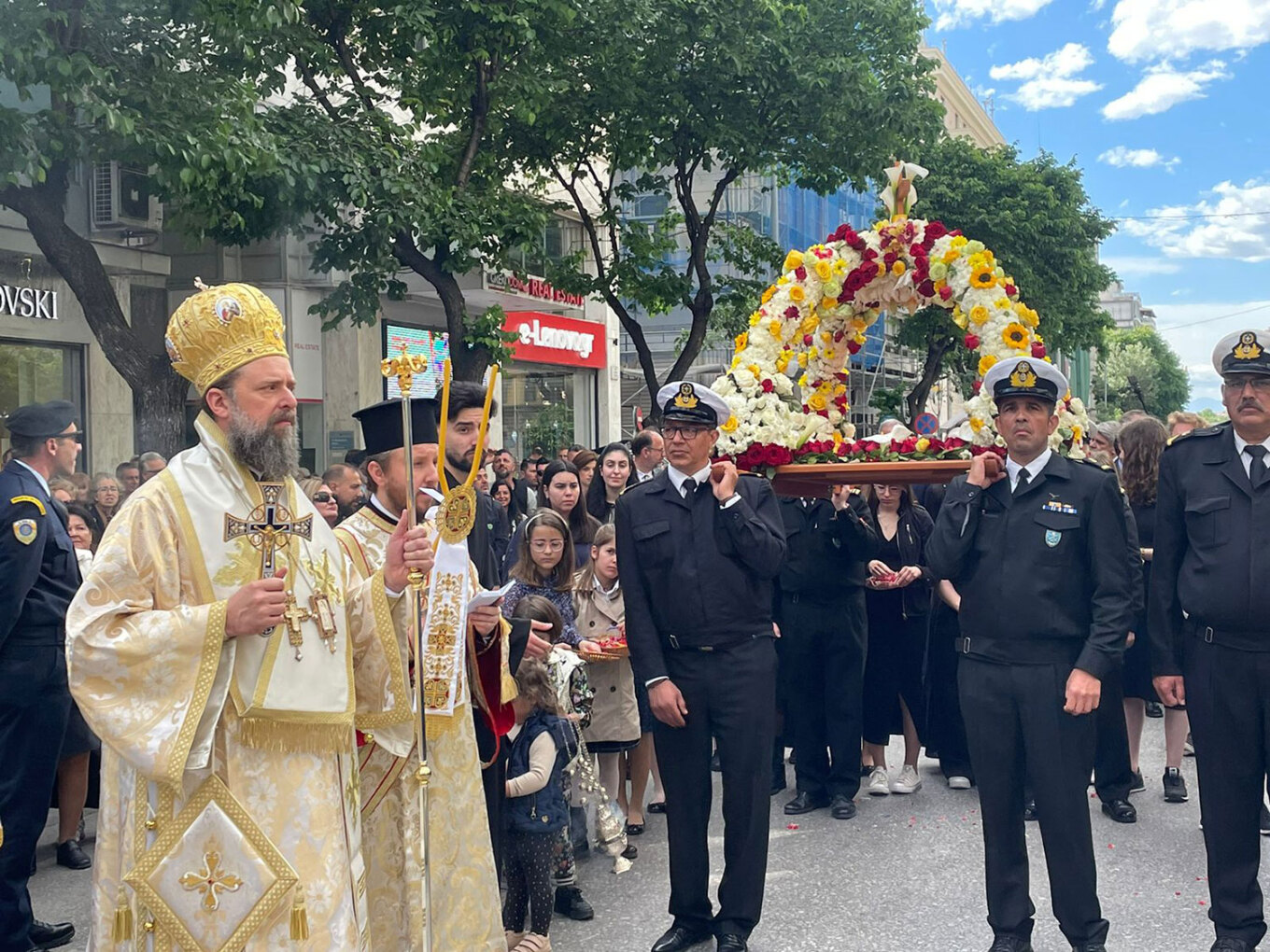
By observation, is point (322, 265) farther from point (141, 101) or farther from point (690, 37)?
point (690, 37)

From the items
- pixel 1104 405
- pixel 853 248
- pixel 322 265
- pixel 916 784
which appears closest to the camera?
pixel 853 248

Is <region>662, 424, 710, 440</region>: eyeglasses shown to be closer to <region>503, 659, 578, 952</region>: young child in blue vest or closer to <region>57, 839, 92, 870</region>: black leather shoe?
<region>503, 659, 578, 952</region>: young child in blue vest

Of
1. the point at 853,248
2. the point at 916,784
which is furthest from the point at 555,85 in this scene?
the point at 916,784

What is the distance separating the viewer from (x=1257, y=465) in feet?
16.0

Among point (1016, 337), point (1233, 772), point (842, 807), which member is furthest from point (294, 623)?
point (842, 807)

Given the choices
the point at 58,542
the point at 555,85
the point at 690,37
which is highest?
the point at 690,37

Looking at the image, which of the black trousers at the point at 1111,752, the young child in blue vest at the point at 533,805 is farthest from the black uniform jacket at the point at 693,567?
the black trousers at the point at 1111,752

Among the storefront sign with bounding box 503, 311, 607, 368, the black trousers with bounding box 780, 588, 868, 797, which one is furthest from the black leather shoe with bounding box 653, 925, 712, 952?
the storefront sign with bounding box 503, 311, 607, 368

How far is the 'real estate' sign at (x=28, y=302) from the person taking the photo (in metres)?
14.6

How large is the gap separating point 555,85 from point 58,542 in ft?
33.4

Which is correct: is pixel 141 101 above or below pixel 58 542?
above

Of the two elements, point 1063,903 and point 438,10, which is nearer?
point 1063,903

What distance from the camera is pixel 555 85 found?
48.2ft

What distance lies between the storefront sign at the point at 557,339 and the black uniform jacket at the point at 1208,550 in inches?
780
